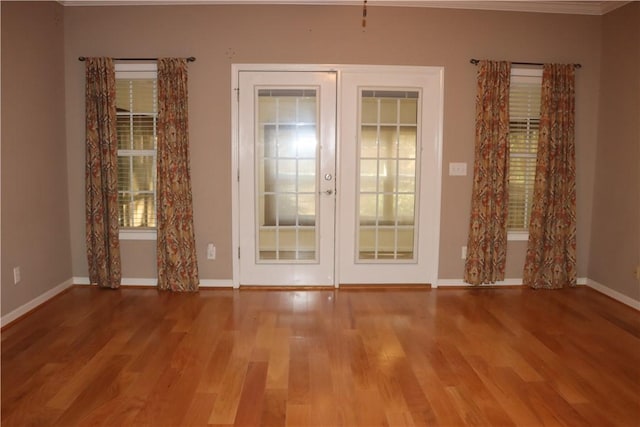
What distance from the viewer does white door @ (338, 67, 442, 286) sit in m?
4.27

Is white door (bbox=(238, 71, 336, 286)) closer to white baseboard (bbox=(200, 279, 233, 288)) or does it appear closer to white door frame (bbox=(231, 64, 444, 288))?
white door frame (bbox=(231, 64, 444, 288))

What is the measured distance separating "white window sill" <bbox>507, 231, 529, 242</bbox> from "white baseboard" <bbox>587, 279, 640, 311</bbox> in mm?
829

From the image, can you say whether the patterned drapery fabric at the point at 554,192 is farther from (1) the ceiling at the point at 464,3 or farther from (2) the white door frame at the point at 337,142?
(2) the white door frame at the point at 337,142

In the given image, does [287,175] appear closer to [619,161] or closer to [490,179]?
[490,179]

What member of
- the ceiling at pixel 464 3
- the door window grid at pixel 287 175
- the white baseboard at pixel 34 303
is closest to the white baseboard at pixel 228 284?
the white baseboard at pixel 34 303

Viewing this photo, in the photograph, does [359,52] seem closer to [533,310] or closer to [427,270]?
[427,270]

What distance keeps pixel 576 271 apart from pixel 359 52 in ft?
10.3

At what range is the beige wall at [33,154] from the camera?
11.1 feet

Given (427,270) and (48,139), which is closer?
(48,139)

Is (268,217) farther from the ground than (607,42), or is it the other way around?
(607,42)

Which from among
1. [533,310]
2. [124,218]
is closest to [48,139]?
[124,218]

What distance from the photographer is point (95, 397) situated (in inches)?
92.2

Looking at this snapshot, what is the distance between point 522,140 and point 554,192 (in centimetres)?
61

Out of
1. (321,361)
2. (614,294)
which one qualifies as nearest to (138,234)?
(321,361)
